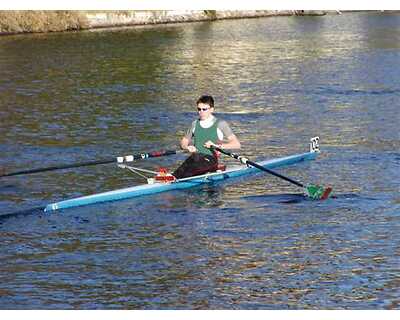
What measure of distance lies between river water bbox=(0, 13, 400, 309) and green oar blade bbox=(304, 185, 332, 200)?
298mm

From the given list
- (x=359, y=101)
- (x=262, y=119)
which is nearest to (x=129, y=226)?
(x=262, y=119)

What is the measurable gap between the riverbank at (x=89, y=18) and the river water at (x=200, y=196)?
14529mm

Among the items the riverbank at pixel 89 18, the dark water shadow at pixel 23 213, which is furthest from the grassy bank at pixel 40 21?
the dark water shadow at pixel 23 213

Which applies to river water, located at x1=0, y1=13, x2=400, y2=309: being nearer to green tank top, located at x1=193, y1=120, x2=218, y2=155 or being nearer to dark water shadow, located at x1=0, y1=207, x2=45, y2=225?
dark water shadow, located at x1=0, y1=207, x2=45, y2=225

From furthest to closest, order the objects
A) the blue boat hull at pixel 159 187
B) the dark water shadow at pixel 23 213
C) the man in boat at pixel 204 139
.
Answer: the man in boat at pixel 204 139, the blue boat hull at pixel 159 187, the dark water shadow at pixel 23 213

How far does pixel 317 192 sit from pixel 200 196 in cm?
225

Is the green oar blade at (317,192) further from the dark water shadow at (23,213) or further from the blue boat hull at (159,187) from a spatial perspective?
the dark water shadow at (23,213)

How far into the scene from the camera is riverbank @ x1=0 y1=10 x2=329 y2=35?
65188mm

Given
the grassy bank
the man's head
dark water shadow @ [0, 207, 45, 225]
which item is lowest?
dark water shadow @ [0, 207, 45, 225]

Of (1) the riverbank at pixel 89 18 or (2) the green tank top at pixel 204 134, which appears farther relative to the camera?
(1) the riverbank at pixel 89 18

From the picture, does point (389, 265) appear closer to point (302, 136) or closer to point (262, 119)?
point (302, 136)

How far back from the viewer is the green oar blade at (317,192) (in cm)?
2100

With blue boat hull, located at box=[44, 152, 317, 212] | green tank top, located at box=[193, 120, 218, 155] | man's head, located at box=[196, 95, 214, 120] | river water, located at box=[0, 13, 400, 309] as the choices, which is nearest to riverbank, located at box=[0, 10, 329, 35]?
river water, located at box=[0, 13, 400, 309]

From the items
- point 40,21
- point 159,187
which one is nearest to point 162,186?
point 159,187
